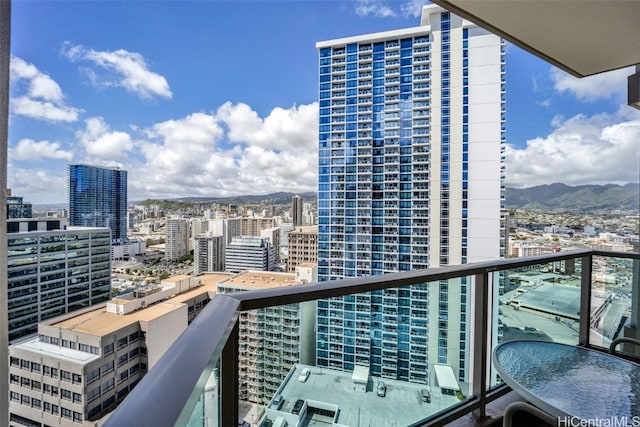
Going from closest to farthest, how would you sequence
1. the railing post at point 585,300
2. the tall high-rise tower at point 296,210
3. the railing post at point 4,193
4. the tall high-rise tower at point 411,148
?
1. the railing post at point 4,193
2. the railing post at point 585,300
3. the tall high-rise tower at point 296,210
4. the tall high-rise tower at point 411,148

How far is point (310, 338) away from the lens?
1.36 metres

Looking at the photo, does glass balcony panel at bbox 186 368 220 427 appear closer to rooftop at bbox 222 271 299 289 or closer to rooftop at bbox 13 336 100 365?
rooftop at bbox 222 271 299 289

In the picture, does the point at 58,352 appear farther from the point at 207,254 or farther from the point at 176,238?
the point at 207,254

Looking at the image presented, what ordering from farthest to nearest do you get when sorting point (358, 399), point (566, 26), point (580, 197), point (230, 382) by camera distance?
point (580, 197), point (566, 26), point (358, 399), point (230, 382)

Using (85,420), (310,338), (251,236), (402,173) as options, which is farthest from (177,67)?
(310,338)

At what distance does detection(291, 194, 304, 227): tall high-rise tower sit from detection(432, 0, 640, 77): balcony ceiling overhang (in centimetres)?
905

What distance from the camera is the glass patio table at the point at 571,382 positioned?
1.03m

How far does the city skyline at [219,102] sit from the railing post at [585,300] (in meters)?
3.50

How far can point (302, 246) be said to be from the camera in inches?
456

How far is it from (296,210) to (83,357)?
26.1 ft

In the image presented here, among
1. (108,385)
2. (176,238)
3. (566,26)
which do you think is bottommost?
(108,385)

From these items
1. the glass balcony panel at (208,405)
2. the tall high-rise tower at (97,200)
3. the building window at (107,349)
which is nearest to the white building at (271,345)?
the glass balcony panel at (208,405)

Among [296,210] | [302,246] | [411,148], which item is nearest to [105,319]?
[296,210]

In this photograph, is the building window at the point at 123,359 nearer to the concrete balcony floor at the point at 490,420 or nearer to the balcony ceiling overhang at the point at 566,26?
the concrete balcony floor at the point at 490,420
